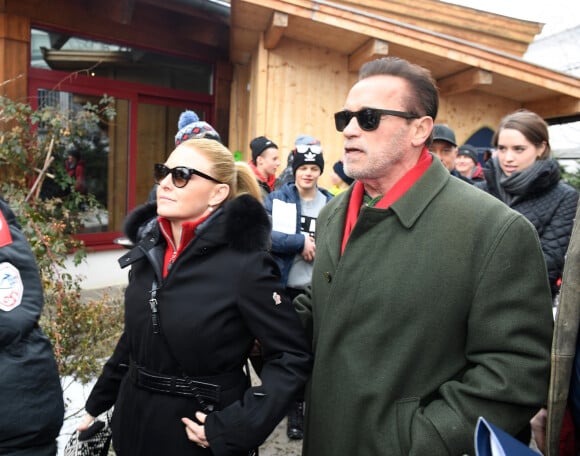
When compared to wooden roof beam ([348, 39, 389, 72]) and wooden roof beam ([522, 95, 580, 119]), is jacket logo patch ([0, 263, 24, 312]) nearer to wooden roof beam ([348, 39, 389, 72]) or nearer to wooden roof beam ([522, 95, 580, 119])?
wooden roof beam ([348, 39, 389, 72])

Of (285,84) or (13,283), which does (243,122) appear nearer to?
(285,84)

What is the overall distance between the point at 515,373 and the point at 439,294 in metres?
0.32

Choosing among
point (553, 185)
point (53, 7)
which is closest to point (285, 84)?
point (53, 7)

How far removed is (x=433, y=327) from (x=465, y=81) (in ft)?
20.4

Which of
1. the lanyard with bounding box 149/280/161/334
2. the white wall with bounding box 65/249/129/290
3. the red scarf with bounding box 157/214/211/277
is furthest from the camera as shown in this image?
the white wall with bounding box 65/249/129/290

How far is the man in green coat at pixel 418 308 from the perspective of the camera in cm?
158

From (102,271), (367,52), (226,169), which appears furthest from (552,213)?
(102,271)

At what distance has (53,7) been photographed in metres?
6.86

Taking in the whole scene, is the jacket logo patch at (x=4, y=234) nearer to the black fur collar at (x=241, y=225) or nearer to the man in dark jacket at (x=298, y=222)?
the black fur collar at (x=241, y=225)

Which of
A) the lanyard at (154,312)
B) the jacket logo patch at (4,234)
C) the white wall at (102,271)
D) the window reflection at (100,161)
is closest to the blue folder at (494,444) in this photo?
the lanyard at (154,312)

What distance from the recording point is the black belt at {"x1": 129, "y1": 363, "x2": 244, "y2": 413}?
1.93 meters

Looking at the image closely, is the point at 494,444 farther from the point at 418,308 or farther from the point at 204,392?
the point at 204,392

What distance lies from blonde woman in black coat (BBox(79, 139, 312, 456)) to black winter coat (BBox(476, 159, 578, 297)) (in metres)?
2.02

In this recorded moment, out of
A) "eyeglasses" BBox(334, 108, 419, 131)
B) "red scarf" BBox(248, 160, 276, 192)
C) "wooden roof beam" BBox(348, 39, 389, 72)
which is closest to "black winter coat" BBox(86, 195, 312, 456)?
"eyeglasses" BBox(334, 108, 419, 131)
